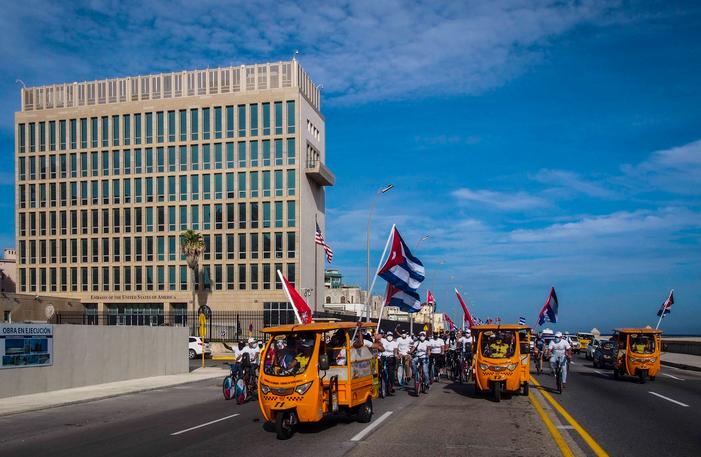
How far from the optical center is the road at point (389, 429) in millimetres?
11492

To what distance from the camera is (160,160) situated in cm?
7331

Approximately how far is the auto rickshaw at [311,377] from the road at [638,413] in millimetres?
4256

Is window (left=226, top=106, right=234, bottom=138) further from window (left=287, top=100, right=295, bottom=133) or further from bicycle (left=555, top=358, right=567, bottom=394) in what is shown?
bicycle (left=555, top=358, right=567, bottom=394)

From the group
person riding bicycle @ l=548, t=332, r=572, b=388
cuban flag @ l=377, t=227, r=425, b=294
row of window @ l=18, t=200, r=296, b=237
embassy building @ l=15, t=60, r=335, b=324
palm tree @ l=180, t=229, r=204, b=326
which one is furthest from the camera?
row of window @ l=18, t=200, r=296, b=237

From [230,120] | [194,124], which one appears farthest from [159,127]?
[230,120]

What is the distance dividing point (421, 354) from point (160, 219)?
56.1m

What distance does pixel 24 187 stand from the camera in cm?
7650

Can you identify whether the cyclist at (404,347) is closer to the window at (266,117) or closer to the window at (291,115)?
the window at (291,115)

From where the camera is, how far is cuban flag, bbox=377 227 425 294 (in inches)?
1033

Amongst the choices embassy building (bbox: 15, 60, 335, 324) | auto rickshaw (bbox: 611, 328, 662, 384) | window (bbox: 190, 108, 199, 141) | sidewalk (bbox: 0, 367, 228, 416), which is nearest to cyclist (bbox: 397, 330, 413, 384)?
auto rickshaw (bbox: 611, 328, 662, 384)

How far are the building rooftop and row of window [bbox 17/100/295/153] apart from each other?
6.19 ft

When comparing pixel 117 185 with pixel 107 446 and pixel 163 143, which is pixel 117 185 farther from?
pixel 107 446

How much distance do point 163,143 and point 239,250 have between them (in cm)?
1378

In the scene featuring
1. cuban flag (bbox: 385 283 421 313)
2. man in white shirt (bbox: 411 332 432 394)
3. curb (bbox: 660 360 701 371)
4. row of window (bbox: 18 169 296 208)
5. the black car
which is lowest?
curb (bbox: 660 360 701 371)
